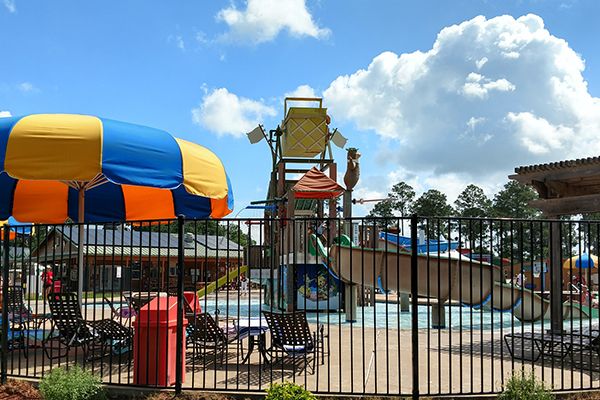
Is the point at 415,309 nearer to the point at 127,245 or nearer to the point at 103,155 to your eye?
the point at 103,155

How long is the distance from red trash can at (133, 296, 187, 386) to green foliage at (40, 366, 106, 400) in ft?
1.62

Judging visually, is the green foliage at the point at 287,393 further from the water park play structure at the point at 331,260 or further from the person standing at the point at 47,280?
the water park play structure at the point at 331,260

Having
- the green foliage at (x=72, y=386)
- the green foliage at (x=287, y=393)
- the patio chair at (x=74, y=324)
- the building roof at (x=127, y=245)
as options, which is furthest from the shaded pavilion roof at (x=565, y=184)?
the green foliage at (x=72, y=386)

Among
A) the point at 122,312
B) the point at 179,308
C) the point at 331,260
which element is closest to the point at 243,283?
the point at 331,260

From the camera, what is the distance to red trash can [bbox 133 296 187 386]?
6645 millimetres

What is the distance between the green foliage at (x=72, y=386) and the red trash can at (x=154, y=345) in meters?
0.49

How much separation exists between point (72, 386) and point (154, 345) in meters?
0.99

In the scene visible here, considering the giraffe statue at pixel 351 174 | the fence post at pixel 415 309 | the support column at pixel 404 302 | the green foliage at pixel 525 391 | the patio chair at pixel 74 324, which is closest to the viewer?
the green foliage at pixel 525 391

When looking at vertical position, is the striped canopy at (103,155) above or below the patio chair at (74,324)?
above

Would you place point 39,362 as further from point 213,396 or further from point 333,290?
point 333,290

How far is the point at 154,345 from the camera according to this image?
6.70 meters

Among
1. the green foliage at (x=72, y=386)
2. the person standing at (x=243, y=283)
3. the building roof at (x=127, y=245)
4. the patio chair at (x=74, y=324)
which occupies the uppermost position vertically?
the building roof at (x=127, y=245)

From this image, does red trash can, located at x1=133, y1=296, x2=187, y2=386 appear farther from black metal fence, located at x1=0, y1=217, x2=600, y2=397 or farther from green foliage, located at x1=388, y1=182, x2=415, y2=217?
green foliage, located at x1=388, y1=182, x2=415, y2=217

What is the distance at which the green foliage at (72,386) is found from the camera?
5.95 metres
